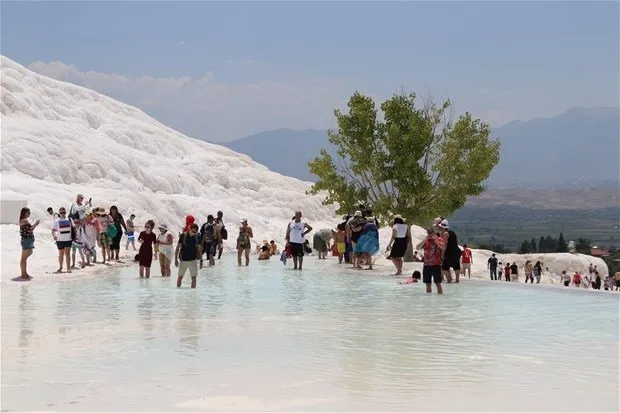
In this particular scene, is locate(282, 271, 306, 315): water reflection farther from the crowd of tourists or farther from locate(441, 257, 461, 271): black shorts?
locate(441, 257, 461, 271): black shorts

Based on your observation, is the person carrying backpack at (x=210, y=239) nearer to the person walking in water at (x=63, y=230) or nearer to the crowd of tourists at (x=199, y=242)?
the crowd of tourists at (x=199, y=242)

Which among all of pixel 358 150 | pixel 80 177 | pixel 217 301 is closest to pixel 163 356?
pixel 217 301

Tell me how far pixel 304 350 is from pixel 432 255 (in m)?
9.16

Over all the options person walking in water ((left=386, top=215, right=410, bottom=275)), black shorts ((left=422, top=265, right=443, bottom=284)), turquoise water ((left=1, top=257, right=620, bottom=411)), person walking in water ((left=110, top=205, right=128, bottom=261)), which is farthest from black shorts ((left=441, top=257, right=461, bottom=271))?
person walking in water ((left=110, top=205, right=128, bottom=261))

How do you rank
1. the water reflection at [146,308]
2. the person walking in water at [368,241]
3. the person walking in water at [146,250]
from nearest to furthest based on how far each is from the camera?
the water reflection at [146,308] < the person walking in water at [146,250] < the person walking in water at [368,241]

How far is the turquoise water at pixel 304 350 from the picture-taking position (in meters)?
10.0

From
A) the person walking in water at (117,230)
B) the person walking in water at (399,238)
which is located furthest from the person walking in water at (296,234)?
the person walking in water at (117,230)

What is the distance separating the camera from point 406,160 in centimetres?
4316

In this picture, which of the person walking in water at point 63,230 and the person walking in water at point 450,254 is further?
the person walking in water at point 63,230

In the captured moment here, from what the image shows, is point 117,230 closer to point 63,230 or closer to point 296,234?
point 63,230

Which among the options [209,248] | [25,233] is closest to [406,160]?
[209,248]

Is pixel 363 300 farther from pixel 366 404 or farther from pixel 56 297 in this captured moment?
pixel 366 404

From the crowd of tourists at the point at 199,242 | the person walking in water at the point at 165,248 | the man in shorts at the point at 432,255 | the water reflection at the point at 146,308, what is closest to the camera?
the water reflection at the point at 146,308

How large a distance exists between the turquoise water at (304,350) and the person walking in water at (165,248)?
2719 millimetres
